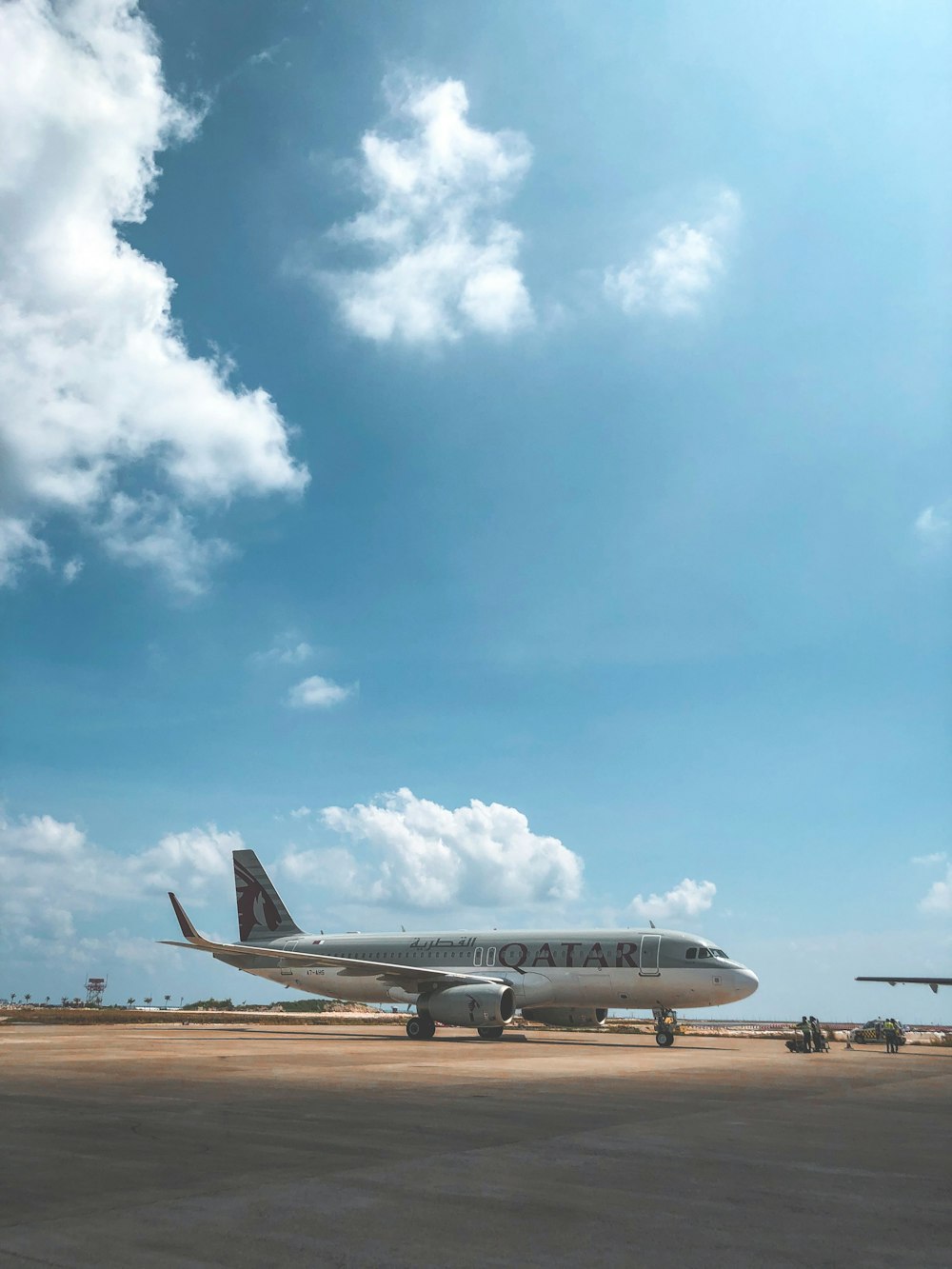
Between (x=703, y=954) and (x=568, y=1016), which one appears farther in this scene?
(x=568, y=1016)

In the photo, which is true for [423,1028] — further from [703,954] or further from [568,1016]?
[703,954]

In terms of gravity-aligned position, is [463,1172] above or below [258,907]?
below

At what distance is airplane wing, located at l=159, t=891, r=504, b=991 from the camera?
35.8 m

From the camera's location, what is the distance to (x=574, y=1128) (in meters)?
11.8

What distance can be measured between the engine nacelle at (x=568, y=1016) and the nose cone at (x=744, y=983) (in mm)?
6213

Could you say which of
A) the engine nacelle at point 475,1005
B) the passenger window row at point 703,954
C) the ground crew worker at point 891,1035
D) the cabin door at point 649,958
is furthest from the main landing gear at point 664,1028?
the ground crew worker at point 891,1035

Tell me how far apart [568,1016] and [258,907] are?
18460 millimetres

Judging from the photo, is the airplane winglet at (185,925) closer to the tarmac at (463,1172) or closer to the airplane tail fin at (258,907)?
the airplane tail fin at (258,907)

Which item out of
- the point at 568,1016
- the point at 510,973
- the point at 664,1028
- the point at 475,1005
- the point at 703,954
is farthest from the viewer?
the point at 568,1016

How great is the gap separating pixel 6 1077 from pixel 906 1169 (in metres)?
15.7

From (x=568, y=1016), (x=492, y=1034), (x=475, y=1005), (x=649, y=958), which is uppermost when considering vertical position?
(x=649, y=958)

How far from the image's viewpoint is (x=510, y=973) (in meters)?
37.3

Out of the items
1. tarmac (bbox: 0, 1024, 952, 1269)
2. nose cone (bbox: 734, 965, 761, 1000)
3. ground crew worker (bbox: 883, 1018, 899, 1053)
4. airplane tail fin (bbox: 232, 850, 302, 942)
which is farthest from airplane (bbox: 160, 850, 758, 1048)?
tarmac (bbox: 0, 1024, 952, 1269)

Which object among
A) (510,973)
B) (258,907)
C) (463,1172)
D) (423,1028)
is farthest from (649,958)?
(463,1172)
